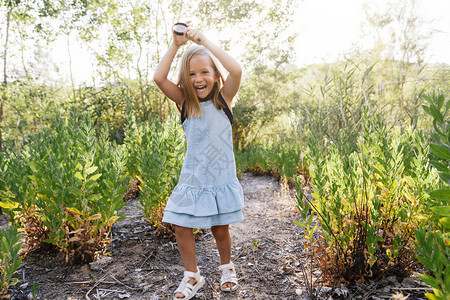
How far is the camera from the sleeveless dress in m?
1.82

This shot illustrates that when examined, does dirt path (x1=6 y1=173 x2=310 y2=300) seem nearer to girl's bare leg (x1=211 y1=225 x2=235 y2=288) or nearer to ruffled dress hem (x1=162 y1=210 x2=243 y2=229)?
girl's bare leg (x1=211 y1=225 x2=235 y2=288)

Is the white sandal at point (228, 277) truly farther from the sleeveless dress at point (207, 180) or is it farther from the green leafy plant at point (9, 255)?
the green leafy plant at point (9, 255)

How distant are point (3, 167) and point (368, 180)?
256 centimetres

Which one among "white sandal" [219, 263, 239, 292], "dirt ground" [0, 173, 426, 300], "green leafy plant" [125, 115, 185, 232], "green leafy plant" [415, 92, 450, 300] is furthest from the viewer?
"green leafy plant" [125, 115, 185, 232]

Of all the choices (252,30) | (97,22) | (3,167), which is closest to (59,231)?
(3,167)

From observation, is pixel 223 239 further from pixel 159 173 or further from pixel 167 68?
pixel 167 68

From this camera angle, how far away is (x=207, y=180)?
1.91 metres

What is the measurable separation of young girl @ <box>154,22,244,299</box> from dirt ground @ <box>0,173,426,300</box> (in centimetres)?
22

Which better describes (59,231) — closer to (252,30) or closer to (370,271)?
(370,271)

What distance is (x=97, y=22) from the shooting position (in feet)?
25.2

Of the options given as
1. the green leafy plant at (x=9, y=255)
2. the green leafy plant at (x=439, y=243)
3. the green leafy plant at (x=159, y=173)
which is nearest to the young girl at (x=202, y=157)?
the green leafy plant at (x=159, y=173)

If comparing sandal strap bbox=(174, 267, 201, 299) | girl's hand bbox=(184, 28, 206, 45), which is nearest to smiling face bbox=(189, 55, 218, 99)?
girl's hand bbox=(184, 28, 206, 45)

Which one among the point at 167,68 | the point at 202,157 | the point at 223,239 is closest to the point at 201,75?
the point at 167,68

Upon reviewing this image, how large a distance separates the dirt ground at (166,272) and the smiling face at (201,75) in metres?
1.30
